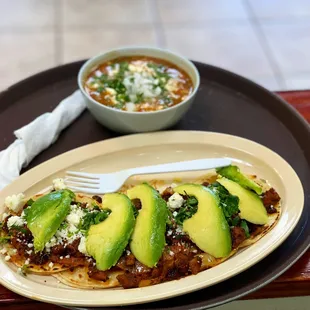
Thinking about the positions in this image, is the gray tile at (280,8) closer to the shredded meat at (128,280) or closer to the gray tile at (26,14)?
the gray tile at (26,14)

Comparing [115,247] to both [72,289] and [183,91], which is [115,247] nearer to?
[72,289]

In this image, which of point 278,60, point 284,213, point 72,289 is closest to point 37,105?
point 72,289

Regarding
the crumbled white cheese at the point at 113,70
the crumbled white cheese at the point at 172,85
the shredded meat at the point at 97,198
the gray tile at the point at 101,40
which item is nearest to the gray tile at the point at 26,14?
the gray tile at the point at 101,40

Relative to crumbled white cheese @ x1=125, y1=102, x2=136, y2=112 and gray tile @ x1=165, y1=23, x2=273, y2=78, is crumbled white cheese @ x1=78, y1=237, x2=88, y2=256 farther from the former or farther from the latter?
gray tile @ x1=165, y1=23, x2=273, y2=78

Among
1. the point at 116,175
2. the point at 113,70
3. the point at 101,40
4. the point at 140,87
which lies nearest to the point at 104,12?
the point at 101,40

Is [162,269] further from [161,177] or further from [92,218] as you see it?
[161,177]

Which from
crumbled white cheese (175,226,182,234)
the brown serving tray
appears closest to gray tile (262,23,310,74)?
the brown serving tray
